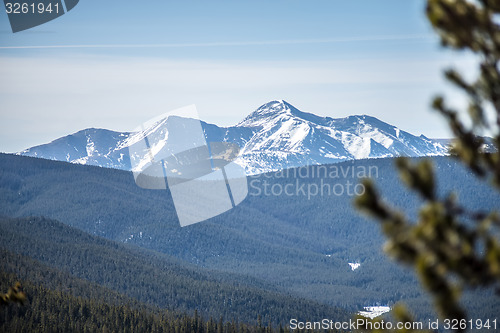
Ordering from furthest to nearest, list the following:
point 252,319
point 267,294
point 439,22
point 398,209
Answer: point 267,294, point 252,319, point 439,22, point 398,209

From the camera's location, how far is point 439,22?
10.2m

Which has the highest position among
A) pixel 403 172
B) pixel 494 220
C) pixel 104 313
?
pixel 403 172

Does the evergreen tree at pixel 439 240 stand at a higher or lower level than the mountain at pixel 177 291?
higher

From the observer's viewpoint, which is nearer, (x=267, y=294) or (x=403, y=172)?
(x=403, y=172)

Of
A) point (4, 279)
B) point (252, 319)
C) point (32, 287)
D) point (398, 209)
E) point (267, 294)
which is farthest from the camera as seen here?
point (267, 294)

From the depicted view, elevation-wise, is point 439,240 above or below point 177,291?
above

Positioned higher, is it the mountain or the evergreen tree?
the evergreen tree

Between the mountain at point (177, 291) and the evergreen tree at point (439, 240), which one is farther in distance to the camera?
the mountain at point (177, 291)

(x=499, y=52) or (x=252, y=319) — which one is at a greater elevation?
(x=499, y=52)

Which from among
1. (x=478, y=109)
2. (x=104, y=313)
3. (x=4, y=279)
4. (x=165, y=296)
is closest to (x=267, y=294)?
(x=165, y=296)

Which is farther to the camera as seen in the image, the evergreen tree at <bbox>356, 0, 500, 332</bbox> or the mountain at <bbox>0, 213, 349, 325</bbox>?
the mountain at <bbox>0, 213, 349, 325</bbox>

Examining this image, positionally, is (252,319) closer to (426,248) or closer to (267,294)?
(267,294)

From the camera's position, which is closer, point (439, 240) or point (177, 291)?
point (439, 240)

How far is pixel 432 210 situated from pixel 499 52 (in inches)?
132
